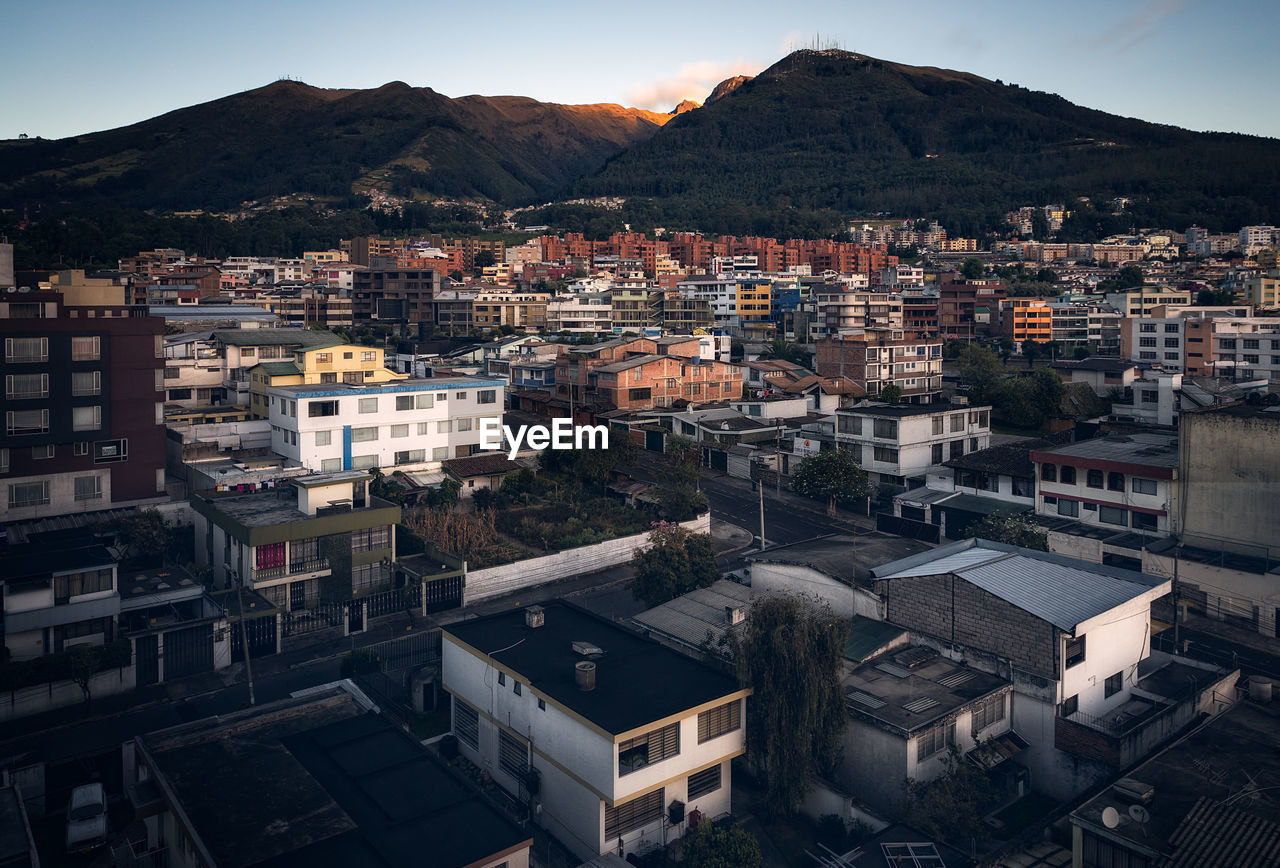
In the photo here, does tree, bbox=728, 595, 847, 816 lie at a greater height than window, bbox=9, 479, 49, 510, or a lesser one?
lesser

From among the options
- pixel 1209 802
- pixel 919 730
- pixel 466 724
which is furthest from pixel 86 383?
pixel 1209 802

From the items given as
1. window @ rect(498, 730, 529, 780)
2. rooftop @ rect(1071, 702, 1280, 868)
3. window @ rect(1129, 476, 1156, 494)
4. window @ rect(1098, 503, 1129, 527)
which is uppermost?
window @ rect(1129, 476, 1156, 494)

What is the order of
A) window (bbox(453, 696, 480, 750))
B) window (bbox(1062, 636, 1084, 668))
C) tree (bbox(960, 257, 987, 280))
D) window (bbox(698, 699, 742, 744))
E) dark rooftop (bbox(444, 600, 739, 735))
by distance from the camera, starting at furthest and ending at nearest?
1. tree (bbox(960, 257, 987, 280))
2. window (bbox(453, 696, 480, 750))
3. window (bbox(1062, 636, 1084, 668))
4. window (bbox(698, 699, 742, 744))
5. dark rooftop (bbox(444, 600, 739, 735))

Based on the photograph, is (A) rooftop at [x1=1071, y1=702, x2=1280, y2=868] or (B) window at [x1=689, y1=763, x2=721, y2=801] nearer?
(A) rooftop at [x1=1071, y1=702, x2=1280, y2=868]

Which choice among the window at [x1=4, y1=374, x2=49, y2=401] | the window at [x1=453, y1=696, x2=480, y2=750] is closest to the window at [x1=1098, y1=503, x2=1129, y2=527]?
the window at [x1=453, y1=696, x2=480, y2=750]

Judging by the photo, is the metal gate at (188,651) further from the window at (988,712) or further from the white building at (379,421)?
the window at (988,712)

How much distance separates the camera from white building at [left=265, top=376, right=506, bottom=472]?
39.2 metres

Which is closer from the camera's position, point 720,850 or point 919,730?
point 720,850

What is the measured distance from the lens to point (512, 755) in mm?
19203

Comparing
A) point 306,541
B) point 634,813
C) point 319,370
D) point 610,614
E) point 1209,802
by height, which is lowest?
point 634,813

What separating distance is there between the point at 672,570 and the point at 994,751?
11.0 metres

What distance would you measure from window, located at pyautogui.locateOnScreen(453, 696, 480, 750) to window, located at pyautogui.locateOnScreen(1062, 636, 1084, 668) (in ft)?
43.9

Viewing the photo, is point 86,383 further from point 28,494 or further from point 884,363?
point 884,363

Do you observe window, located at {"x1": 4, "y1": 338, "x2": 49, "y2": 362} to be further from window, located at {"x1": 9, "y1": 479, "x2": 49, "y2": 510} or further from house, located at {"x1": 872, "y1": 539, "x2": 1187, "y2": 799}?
house, located at {"x1": 872, "y1": 539, "x2": 1187, "y2": 799}
